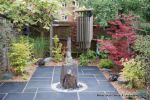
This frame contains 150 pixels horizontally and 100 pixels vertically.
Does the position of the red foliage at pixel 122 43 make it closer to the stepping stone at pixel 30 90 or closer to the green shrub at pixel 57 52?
the green shrub at pixel 57 52

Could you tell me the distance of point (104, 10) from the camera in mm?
8312

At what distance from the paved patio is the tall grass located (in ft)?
4.80

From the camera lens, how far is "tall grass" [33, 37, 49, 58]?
8.88m

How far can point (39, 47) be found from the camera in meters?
8.95

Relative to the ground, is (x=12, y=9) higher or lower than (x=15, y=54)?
higher

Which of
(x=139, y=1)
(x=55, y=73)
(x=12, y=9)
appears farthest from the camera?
(x=139, y=1)

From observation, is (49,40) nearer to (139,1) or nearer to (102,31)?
(102,31)

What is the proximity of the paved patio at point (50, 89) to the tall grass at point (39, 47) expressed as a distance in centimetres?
146

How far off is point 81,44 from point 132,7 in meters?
2.10

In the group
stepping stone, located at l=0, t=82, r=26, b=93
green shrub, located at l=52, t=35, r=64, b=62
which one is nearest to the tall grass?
green shrub, located at l=52, t=35, r=64, b=62

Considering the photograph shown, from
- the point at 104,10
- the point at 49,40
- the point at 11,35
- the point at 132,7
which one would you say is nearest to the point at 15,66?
the point at 11,35

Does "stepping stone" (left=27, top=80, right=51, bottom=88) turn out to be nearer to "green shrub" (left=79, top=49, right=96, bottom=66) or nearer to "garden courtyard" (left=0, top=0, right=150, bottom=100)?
"garden courtyard" (left=0, top=0, right=150, bottom=100)

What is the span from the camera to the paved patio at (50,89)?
5449 mm

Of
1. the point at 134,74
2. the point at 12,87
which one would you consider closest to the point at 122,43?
the point at 134,74
